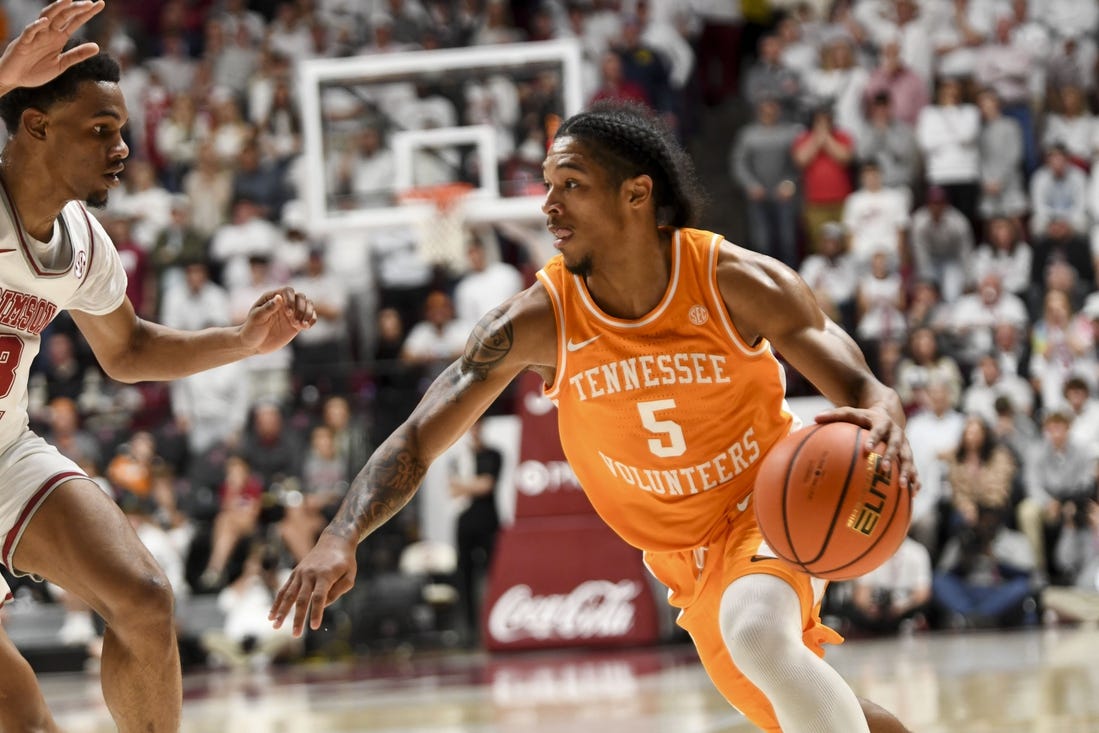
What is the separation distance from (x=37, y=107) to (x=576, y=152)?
5.20ft

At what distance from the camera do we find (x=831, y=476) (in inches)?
156

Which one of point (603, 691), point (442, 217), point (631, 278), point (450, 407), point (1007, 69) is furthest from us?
point (1007, 69)

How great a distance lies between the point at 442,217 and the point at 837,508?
8.42 meters

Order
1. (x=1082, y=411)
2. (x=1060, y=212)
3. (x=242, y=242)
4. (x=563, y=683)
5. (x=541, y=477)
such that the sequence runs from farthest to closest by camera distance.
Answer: (x=242, y=242) < (x=1060, y=212) < (x=1082, y=411) < (x=541, y=477) < (x=563, y=683)

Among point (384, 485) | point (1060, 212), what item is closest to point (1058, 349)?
point (1060, 212)

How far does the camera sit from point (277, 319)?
473 centimetres

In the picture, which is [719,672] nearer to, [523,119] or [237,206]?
[523,119]

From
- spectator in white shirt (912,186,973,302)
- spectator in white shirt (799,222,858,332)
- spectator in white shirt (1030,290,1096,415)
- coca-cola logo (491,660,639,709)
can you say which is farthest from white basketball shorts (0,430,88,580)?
spectator in white shirt (912,186,973,302)

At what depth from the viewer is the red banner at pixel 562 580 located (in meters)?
11.3

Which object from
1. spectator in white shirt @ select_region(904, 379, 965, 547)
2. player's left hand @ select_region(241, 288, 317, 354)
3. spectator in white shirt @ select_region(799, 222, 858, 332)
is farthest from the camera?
spectator in white shirt @ select_region(799, 222, 858, 332)

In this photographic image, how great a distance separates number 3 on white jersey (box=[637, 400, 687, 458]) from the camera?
445 centimetres

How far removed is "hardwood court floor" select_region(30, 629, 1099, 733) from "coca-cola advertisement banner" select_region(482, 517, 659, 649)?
0.19 meters

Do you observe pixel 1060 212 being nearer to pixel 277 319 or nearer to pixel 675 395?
pixel 675 395

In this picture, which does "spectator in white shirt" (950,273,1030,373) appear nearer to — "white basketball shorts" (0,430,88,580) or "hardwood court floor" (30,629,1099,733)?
"hardwood court floor" (30,629,1099,733)
